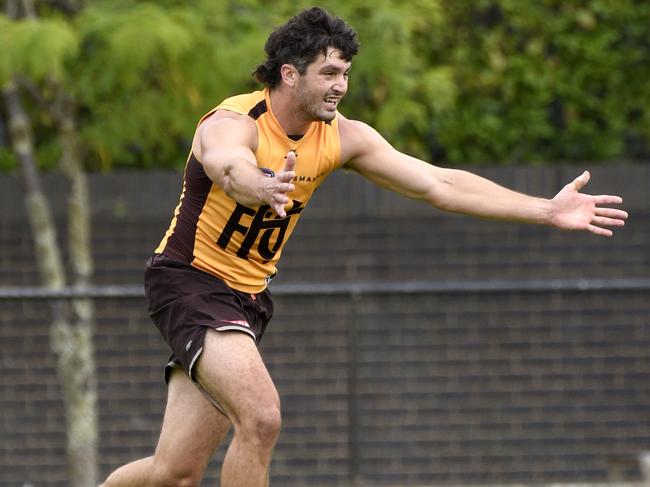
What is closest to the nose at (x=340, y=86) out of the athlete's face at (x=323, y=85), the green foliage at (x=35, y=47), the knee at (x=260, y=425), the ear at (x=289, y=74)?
the athlete's face at (x=323, y=85)

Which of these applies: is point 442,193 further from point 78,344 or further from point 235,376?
point 78,344

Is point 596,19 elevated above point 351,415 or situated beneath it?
elevated above

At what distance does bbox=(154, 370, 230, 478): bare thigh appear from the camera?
536cm

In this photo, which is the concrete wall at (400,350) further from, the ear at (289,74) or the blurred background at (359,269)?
the ear at (289,74)

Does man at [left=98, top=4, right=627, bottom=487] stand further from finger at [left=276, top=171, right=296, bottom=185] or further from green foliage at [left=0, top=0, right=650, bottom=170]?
green foliage at [left=0, top=0, right=650, bottom=170]

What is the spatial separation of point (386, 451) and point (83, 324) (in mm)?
2361

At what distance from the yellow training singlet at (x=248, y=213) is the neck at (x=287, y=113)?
0.09 feet

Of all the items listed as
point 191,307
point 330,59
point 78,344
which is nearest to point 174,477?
point 191,307

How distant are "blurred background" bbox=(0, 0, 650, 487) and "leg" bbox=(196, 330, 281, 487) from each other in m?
2.92

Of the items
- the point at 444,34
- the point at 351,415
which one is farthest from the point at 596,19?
the point at 351,415

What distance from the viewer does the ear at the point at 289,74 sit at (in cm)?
532

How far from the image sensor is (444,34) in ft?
35.9

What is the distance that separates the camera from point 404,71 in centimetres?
926

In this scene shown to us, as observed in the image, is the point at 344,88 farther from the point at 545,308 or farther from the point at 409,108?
the point at 545,308
